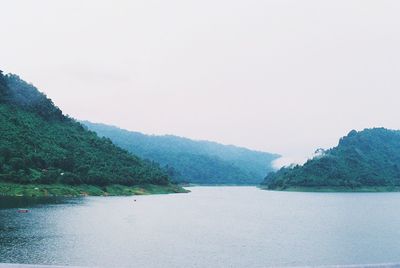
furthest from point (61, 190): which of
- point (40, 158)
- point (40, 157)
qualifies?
point (40, 157)

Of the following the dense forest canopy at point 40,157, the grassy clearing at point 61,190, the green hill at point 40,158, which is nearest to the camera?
the grassy clearing at point 61,190

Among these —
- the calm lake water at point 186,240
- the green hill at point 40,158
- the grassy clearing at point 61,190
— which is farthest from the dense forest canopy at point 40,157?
the calm lake water at point 186,240

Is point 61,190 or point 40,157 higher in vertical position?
point 40,157

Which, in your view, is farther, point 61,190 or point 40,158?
point 40,158

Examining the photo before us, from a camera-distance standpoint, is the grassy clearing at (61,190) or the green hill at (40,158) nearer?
the grassy clearing at (61,190)

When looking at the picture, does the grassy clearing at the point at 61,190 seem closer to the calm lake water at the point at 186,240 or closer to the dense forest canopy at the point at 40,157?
the dense forest canopy at the point at 40,157

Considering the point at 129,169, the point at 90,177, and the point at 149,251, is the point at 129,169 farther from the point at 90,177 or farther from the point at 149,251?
the point at 149,251

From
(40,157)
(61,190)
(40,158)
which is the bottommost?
(61,190)

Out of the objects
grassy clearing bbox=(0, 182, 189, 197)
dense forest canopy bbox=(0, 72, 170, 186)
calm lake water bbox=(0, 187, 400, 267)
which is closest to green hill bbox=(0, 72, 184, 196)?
dense forest canopy bbox=(0, 72, 170, 186)

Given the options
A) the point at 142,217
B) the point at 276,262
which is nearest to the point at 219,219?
the point at 142,217

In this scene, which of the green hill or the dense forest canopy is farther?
the dense forest canopy

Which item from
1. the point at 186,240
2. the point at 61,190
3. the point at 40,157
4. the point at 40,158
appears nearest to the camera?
the point at 186,240

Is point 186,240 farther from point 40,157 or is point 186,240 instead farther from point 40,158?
point 40,157

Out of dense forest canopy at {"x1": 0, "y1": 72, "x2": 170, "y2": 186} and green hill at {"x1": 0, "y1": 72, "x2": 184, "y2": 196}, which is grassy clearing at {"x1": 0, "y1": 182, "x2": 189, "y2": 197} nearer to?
green hill at {"x1": 0, "y1": 72, "x2": 184, "y2": 196}
